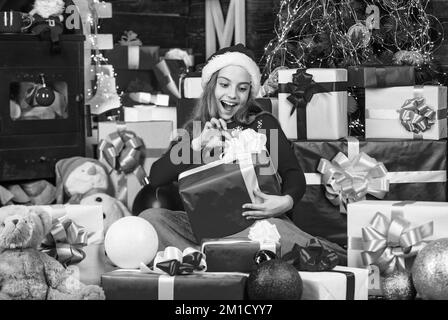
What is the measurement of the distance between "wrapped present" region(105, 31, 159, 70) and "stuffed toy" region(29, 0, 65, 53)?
502 millimetres

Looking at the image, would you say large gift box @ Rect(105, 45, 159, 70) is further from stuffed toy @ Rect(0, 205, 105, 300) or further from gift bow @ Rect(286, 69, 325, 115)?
stuffed toy @ Rect(0, 205, 105, 300)

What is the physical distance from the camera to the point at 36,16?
4973mm

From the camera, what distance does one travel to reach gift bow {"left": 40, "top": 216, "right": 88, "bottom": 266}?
3.38 meters

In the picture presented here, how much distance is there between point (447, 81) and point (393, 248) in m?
1.84

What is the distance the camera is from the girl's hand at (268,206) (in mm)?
3441

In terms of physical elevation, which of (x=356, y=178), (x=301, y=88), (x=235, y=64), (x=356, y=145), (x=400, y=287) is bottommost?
(x=400, y=287)

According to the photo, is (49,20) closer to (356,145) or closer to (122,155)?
(122,155)

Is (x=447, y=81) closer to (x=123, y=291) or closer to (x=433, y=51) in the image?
(x=433, y=51)

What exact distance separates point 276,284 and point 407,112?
1836 millimetres

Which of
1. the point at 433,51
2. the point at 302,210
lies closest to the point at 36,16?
the point at 302,210

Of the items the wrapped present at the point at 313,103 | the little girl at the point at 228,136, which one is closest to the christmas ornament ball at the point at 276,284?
the little girl at the point at 228,136

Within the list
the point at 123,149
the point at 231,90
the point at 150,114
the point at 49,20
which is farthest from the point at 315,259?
the point at 49,20

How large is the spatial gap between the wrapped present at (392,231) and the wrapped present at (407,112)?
1.13m

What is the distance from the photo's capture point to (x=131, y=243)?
10.7 feet
